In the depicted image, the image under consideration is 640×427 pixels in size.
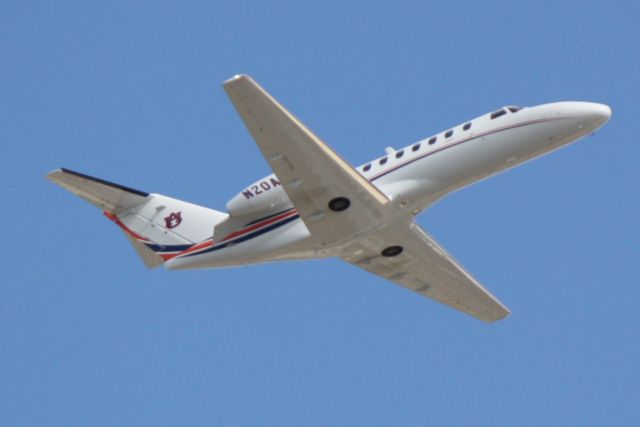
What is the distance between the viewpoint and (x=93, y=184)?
2966 cm

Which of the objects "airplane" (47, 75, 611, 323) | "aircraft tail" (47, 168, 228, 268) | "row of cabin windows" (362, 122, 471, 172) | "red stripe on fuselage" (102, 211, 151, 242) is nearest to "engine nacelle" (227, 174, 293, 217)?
"airplane" (47, 75, 611, 323)

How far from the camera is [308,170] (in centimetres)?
2611

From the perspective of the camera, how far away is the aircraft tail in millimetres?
30016

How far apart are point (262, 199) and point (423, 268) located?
5.15m

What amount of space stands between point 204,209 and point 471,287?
24.1 ft

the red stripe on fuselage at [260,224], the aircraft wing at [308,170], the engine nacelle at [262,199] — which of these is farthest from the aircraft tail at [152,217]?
the aircraft wing at [308,170]

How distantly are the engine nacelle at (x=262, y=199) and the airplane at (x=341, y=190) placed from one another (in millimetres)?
23

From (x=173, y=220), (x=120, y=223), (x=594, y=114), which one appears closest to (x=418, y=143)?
(x=594, y=114)

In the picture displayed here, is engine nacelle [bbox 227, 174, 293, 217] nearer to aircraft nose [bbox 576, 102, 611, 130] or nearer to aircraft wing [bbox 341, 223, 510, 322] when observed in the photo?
aircraft wing [bbox 341, 223, 510, 322]

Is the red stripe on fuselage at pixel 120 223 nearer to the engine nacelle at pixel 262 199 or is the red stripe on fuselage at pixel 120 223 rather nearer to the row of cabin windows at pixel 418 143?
the engine nacelle at pixel 262 199

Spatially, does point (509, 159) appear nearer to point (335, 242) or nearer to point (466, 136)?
point (466, 136)

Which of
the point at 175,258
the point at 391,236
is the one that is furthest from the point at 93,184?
the point at 391,236

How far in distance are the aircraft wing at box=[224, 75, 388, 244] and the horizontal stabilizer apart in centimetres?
574

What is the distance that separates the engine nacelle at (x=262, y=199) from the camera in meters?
28.0
